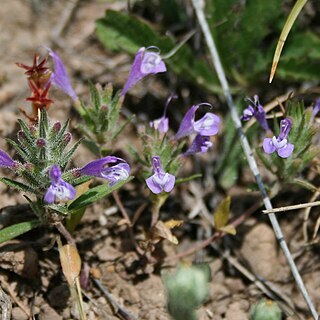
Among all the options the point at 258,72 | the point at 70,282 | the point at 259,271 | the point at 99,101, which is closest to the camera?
the point at 70,282

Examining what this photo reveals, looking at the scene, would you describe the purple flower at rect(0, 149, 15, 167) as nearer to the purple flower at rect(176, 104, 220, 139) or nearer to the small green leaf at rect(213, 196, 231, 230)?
the purple flower at rect(176, 104, 220, 139)

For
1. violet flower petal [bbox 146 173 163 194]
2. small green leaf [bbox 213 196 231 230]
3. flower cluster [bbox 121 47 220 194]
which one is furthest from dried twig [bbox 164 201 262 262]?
violet flower petal [bbox 146 173 163 194]

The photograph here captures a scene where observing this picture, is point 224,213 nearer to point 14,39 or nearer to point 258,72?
point 258,72

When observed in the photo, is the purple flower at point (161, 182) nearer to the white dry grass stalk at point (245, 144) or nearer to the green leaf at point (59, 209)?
the green leaf at point (59, 209)

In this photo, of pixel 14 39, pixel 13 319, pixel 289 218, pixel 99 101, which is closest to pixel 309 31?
pixel 289 218

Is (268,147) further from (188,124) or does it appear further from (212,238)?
(212,238)

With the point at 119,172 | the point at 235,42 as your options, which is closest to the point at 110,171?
the point at 119,172
